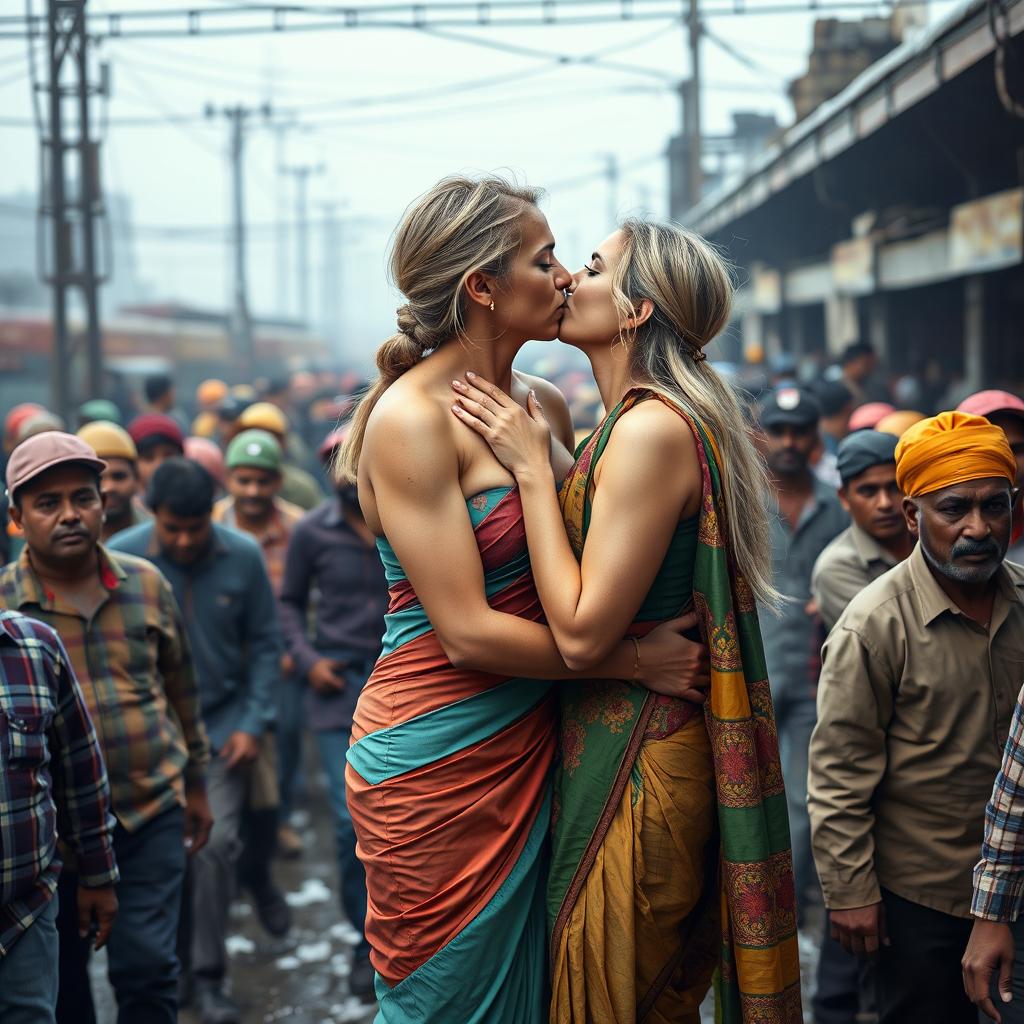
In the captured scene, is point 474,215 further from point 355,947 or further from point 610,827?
point 355,947

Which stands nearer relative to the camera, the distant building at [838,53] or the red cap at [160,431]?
the red cap at [160,431]

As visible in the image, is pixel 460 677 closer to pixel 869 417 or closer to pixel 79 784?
pixel 79 784

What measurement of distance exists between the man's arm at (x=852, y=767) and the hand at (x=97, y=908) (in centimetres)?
178

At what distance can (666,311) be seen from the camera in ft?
9.17

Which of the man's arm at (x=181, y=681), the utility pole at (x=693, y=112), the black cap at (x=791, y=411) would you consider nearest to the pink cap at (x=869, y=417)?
the black cap at (x=791, y=411)

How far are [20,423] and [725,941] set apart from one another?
755 centimetres

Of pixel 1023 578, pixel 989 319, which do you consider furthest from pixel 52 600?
pixel 989 319

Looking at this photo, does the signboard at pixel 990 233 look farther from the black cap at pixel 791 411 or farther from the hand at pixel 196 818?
the hand at pixel 196 818

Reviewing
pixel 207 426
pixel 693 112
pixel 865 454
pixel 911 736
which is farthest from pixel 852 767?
pixel 693 112

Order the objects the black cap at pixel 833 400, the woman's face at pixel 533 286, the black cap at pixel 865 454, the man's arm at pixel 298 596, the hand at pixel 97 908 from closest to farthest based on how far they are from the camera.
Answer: the woman's face at pixel 533 286 < the hand at pixel 97 908 < the black cap at pixel 865 454 < the man's arm at pixel 298 596 < the black cap at pixel 833 400

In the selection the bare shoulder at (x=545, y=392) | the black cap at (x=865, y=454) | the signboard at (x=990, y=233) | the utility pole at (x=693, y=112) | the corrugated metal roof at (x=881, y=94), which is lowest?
the black cap at (x=865, y=454)

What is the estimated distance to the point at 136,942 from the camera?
147 inches

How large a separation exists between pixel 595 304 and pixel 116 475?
3453 millimetres

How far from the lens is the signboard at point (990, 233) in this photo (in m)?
7.42
